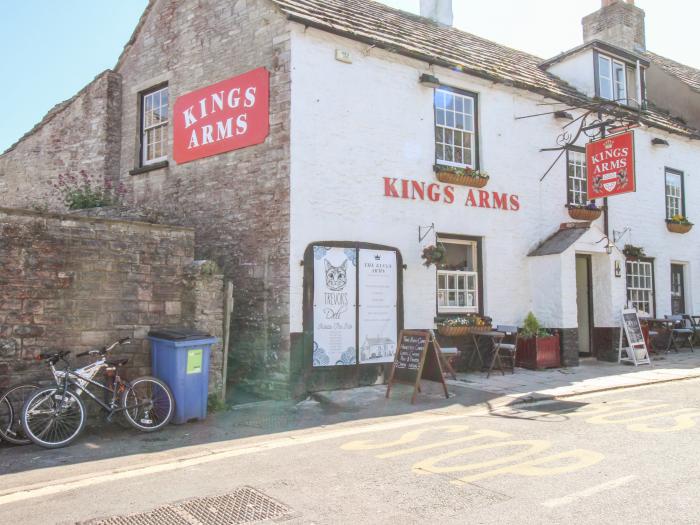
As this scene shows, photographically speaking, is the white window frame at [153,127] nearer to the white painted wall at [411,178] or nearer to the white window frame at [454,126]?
the white painted wall at [411,178]

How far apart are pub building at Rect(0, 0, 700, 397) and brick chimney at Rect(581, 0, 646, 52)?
1.94 meters

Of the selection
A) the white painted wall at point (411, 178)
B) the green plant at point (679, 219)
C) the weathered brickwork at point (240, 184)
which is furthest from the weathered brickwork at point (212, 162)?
the green plant at point (679, 219)

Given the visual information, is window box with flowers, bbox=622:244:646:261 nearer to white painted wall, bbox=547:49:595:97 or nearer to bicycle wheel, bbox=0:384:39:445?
white painted wall, bbox=547:49:595:97

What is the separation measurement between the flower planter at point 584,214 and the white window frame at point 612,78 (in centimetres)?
361

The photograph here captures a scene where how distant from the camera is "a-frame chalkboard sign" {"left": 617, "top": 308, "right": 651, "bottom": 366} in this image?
14.3 metres

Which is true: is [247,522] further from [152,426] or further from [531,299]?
[531,299]

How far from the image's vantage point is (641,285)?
56.0 feet

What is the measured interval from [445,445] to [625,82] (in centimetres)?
1435

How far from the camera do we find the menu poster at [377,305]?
10938 millimetres

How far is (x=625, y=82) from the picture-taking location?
17281 millimetres

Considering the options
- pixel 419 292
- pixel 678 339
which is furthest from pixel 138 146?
pixel 678 339

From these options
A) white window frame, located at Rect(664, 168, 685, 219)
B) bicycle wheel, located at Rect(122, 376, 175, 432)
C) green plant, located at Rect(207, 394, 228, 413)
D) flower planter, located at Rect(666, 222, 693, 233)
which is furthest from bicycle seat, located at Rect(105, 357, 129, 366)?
white window frame, located at Rect(664, 168, 685, 219)

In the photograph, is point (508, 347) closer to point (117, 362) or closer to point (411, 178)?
point (411, 178)

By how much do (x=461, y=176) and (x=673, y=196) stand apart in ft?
30.1
